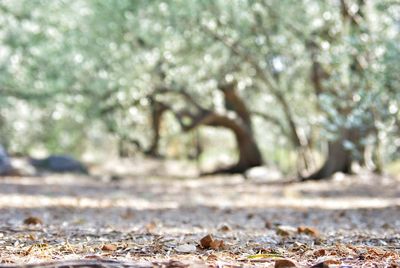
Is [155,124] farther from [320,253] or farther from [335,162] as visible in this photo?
[320,253]

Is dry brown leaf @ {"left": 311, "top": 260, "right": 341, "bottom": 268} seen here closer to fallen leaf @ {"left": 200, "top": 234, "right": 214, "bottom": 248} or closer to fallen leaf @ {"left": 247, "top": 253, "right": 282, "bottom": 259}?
fallen leaf @ {"left": 247, "top": 253, "right": 282, "bottom": 259}

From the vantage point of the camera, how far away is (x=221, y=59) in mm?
12367

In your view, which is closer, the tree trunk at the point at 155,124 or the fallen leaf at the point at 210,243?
the fallen leaf at the point at 210,243

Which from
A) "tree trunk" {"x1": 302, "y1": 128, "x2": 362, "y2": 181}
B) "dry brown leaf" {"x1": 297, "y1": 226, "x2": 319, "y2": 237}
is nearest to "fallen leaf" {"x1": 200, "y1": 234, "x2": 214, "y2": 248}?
"dry brown leaf" {"x1": 297, "y1": 226, "x2": 319, "y2": 237}

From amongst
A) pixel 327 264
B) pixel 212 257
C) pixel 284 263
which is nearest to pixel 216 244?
pixel 212 257

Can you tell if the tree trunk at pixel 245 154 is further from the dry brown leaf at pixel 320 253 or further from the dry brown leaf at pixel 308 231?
the dry brown leaf at pixel 320 253

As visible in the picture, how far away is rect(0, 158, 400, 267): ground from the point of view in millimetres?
2961

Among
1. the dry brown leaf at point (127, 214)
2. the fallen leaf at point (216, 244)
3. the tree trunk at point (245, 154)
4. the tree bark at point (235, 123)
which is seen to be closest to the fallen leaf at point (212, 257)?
the fallen leaf at point (216, 244)

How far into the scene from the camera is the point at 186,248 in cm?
325

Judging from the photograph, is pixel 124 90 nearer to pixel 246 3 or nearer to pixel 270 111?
pixel 246 3

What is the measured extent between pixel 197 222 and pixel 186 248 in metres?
2.73

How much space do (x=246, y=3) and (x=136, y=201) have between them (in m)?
3.63

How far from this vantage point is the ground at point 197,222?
2.96 m

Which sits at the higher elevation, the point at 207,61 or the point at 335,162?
the point at 207,61
